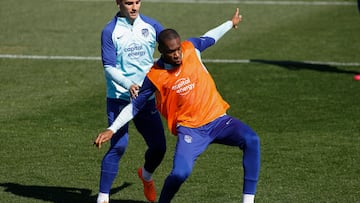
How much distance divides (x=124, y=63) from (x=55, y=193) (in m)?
1.93

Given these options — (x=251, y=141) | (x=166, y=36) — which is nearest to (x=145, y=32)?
(x=166, y=36)

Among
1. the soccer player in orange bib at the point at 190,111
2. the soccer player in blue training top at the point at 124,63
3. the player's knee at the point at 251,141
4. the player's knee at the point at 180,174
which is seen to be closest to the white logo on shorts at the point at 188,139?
the soccer player in orange bib at the point at 190,111

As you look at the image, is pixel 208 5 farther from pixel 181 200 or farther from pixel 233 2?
pixel 181 200

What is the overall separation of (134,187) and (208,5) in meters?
14.7

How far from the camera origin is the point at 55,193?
11695mm

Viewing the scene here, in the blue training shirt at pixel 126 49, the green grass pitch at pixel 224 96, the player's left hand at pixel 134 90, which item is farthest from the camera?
the green grass pitch at pixel 224 96

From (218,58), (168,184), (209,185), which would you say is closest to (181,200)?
(209,185)

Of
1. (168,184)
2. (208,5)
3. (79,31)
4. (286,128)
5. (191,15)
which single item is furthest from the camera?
(208,5)

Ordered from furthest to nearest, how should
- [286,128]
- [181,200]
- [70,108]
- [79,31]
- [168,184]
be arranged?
[79,31] < [70,108] < [286,128] < [181,200] < [168,184]

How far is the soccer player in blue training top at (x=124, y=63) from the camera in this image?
10.8 meters

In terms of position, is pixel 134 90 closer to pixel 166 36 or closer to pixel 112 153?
pixel 166 36

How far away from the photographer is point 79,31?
22.5 m

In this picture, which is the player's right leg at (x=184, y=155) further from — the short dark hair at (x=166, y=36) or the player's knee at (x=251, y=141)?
the short dark hair at (x=166, y=36)

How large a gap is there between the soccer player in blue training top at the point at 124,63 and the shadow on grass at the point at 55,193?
0.60m
